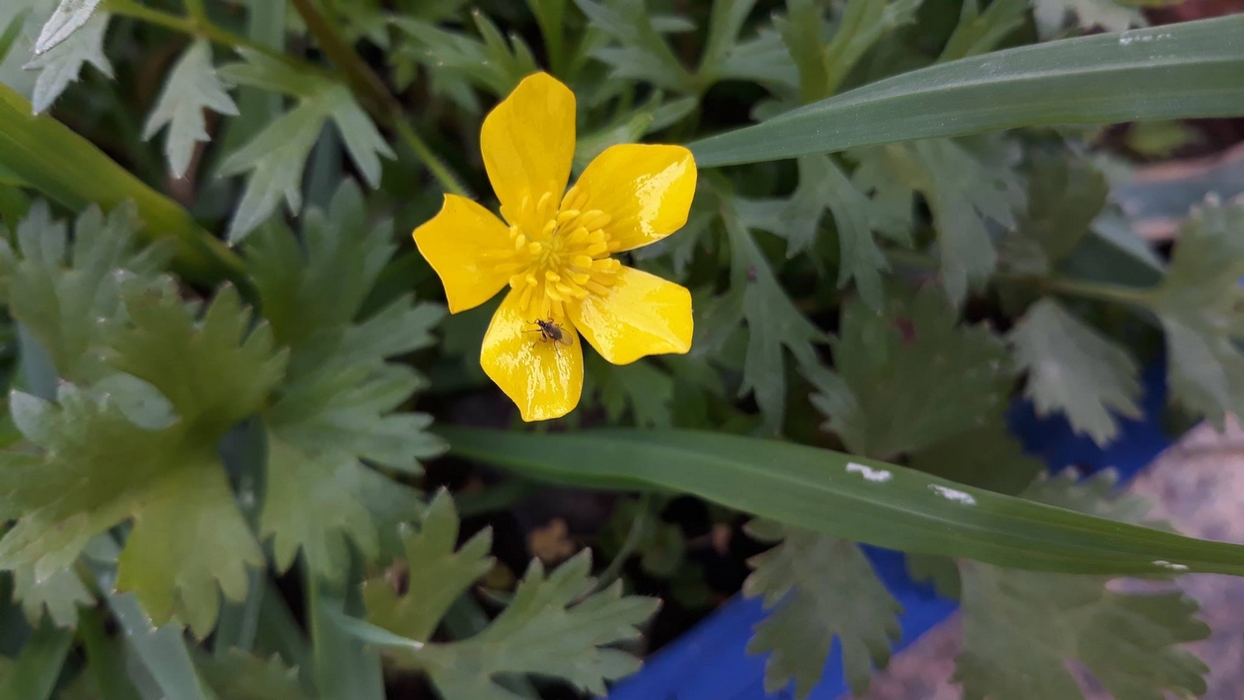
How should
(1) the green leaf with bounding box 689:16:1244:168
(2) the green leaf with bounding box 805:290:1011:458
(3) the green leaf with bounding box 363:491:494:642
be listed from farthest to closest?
(2) the green leaf with bounding box 805:290:1011:458, (3) the green leaf with bounding box 363:491:494:642, (1) the green leaf with bounding box 689:16:1244:168

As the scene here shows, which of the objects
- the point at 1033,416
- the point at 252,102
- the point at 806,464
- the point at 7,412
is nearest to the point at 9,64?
the point at 252,102

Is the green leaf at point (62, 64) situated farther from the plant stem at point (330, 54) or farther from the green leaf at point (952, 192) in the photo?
the green leaf at point (952, 192)

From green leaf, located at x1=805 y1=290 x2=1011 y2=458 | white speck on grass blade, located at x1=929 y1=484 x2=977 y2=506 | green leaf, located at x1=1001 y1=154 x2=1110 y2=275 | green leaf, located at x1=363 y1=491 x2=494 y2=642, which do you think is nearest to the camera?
white speck on grass blade, located at x1=929 y1=484 x2=977 y2=506

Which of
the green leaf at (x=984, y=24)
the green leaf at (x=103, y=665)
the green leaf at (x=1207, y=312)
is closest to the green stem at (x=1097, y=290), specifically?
the green leaf at (x=1207, y=312)

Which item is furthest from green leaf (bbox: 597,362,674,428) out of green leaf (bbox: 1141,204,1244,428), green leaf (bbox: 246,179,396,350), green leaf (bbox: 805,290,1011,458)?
green leaf (bbox: 1141,204,1244,428)

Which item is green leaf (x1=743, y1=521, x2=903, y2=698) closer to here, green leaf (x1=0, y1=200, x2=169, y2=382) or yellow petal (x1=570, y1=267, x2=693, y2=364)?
yellow petal (x1=570, y1=267, x2=693, y2=364)
